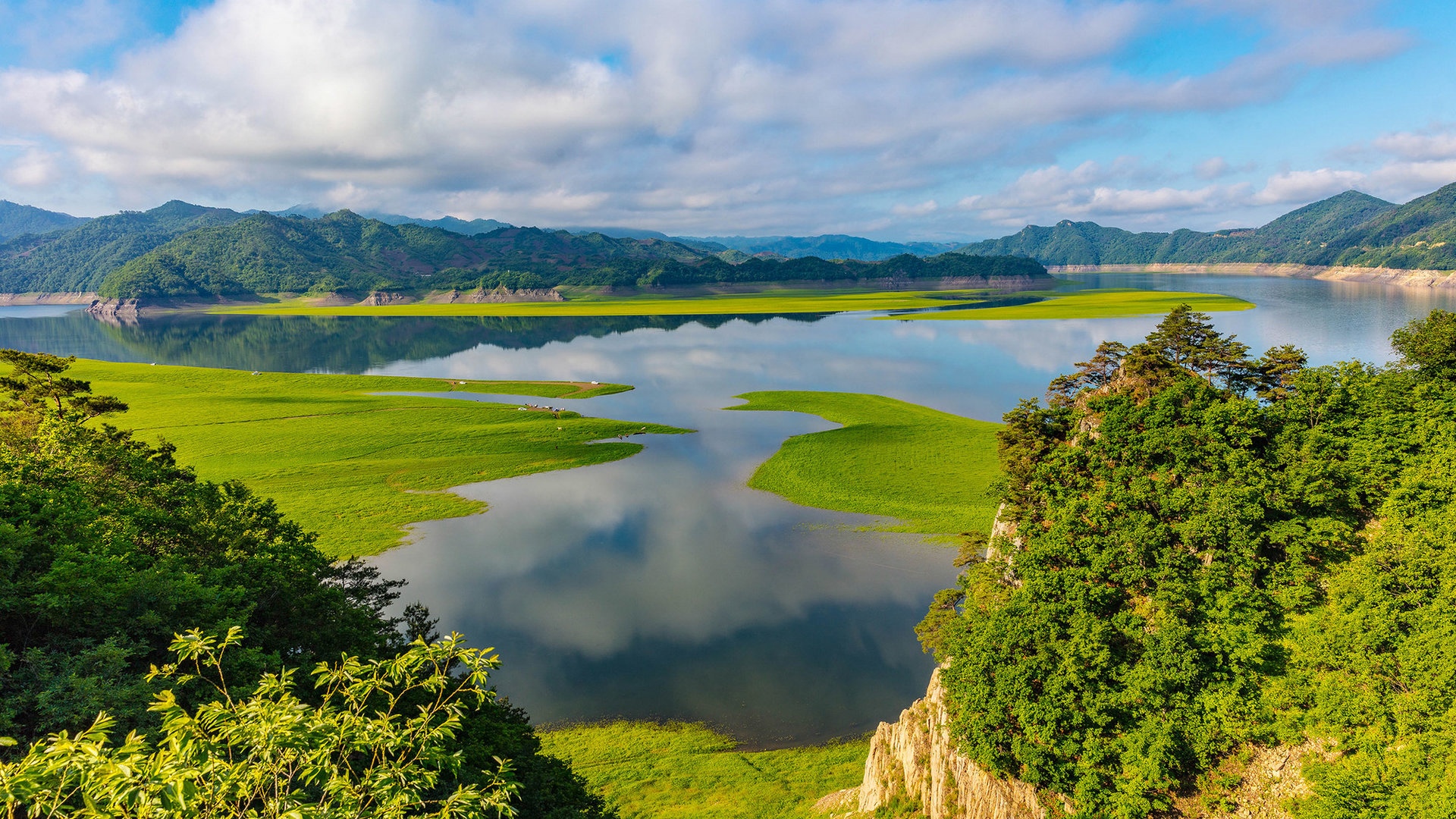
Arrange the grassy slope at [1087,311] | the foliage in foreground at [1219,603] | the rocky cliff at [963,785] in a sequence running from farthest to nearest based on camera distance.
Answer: the grassy slope at [1087,311]
the rocky cliff at [963,785]
the foliage in foreground at [1219,603]

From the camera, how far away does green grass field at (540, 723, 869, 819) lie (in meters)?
23.6

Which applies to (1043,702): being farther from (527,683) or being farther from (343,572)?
(343,572)

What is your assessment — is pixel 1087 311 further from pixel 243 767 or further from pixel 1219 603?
pixel 243 767

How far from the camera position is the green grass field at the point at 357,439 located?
5325 cm

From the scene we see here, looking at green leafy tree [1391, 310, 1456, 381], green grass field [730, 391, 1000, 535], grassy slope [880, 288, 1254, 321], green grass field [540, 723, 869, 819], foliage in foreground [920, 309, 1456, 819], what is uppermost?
grassy slope [880, 288, 1254, 321]

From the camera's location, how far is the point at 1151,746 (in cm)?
1884

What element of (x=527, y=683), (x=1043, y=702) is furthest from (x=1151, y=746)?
(x=527, y=683)

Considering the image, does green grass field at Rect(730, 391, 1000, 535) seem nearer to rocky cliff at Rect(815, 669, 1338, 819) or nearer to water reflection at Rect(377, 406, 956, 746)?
water reflection at Rect(377, 406, 956, 746)

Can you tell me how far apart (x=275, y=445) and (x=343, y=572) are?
177 ft

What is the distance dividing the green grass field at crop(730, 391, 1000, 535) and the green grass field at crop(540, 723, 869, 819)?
79.1 feet

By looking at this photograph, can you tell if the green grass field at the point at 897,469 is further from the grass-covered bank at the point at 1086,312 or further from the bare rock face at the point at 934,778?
the grass-covered bank at the point at 1086,312

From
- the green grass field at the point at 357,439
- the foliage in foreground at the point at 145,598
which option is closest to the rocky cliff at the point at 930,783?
the foliage in foreground at the point at 145,598

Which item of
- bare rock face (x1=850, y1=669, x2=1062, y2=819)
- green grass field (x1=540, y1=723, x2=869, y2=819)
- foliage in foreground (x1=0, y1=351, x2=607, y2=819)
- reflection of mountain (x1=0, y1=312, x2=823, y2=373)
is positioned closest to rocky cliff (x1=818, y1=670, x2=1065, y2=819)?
bare rock face (x1=850, y1=669, x2=1062, y2=819)

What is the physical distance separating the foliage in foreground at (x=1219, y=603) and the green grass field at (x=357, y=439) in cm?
4161
